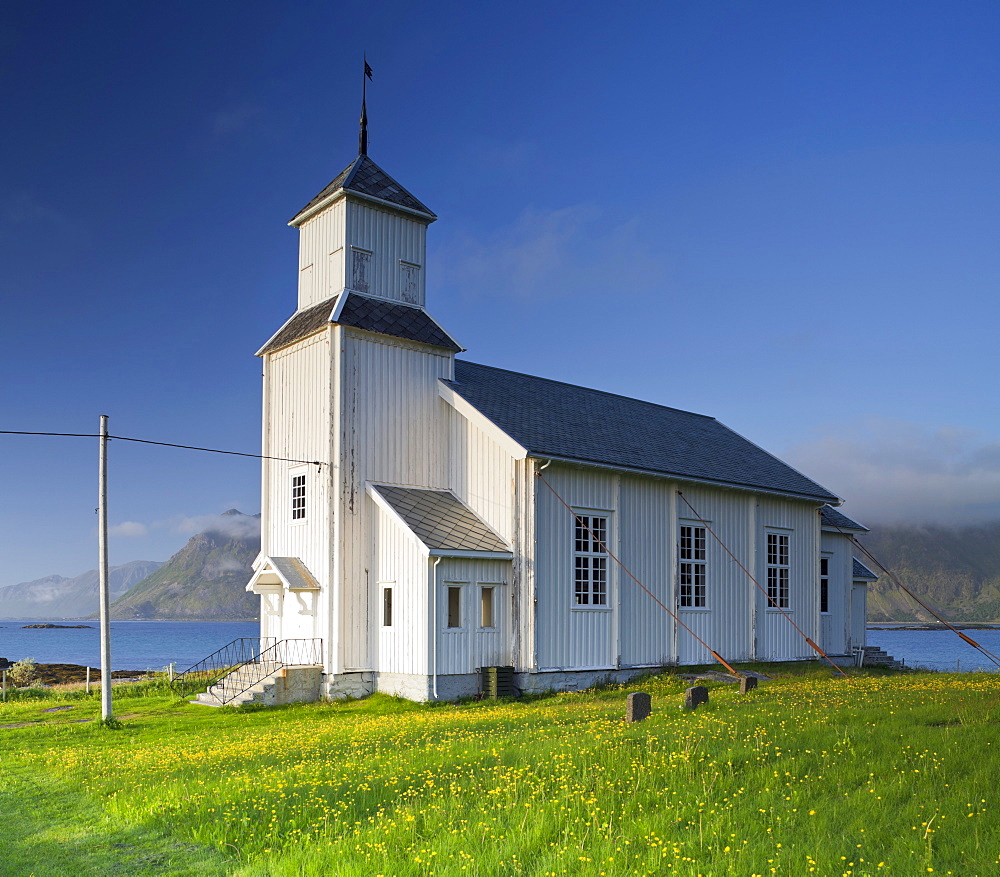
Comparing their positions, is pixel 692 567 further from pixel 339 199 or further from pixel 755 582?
pixel 339 199

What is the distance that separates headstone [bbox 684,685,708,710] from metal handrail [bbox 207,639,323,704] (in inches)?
432

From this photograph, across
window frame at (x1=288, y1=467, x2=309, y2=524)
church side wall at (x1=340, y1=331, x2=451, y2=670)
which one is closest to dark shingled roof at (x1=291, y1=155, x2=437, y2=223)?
church side wall at (x1=340, y1=331, x2=451, y2=670)

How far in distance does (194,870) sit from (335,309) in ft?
58.6

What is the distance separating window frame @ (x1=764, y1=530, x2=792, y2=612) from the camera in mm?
30688

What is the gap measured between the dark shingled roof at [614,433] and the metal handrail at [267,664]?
25.4 feet

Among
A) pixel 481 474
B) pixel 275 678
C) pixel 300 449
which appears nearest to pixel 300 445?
pixel 300 449

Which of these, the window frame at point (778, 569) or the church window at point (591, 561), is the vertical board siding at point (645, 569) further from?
the window frame at point (778, 569)

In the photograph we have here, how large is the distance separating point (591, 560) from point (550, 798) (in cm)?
1549

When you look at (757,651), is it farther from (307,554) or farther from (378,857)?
(378,857)

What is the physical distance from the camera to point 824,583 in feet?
113

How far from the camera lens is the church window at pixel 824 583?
34.2 metres

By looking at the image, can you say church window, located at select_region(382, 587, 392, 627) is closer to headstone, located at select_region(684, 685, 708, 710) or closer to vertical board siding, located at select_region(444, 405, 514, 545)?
vertical board siding, located at select_region(444, 405, 514, 545)

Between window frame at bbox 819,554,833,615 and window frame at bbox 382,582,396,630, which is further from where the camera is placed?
window frame at bbox 819,554,833,615

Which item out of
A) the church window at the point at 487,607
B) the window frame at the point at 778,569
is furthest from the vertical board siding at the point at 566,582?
the window frame at the point at 778,569
